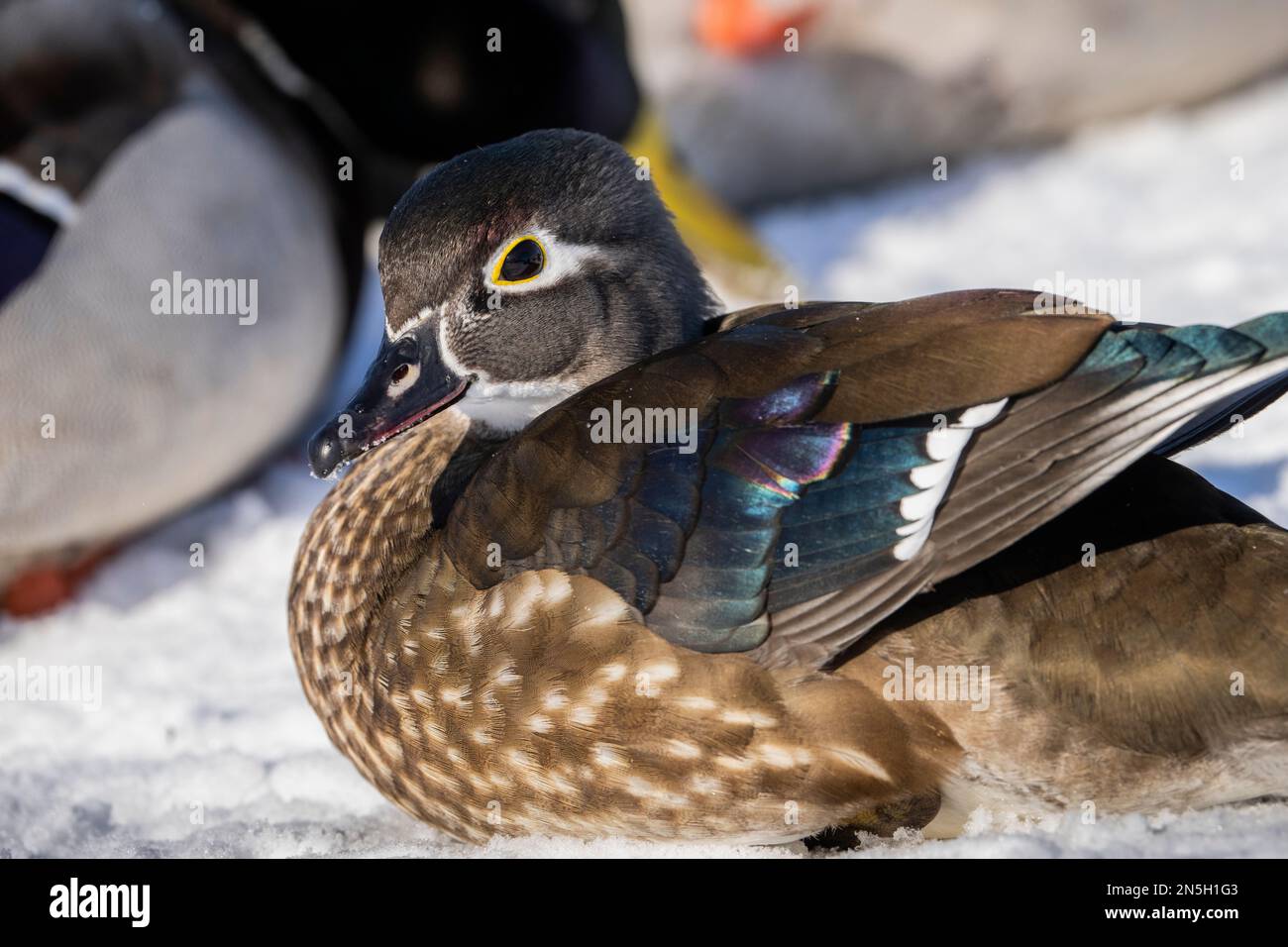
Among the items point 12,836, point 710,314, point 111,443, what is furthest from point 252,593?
point 710,314

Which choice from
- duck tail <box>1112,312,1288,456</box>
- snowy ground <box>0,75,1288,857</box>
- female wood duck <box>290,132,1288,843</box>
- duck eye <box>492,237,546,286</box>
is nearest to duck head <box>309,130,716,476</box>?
duck eye <box>492,237,546,286</box>

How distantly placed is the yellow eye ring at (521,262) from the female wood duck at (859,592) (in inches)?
9.7

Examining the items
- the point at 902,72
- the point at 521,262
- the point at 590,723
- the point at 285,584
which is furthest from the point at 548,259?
the point at 902,72

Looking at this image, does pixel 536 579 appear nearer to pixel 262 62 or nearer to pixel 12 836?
pixel 12 836

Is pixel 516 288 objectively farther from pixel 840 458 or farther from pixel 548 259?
pixel 840 458

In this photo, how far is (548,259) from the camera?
1961mm

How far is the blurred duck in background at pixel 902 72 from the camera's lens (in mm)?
4512

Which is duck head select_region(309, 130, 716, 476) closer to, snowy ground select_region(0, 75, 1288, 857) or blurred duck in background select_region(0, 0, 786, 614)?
blurred duck in background select_region(0, 0, 786, 614)

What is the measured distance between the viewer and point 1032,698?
5.46ft

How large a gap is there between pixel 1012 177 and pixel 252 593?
2.97 m

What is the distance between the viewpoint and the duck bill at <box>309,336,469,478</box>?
1816 millimetres

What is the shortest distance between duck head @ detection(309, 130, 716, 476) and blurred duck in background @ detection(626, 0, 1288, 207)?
2.66 meters

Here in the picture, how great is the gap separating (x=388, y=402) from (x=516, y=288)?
9.9 inches

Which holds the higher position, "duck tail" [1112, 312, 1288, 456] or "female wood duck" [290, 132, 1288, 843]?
"duck tail" [1112, 312, 1288, 456]
